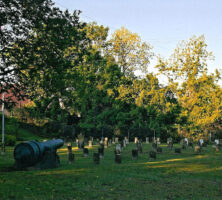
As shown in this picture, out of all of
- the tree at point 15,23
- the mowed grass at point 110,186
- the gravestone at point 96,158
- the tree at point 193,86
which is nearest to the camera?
the mowed grass at point 110,186

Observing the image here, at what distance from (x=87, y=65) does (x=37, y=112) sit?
9.91m

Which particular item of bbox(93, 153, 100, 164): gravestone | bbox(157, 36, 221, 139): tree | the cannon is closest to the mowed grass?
the cannon

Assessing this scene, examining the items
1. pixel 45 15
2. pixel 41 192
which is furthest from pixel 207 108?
pixel 41 192

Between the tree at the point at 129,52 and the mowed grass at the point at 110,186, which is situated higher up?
the tree at the point at 129,52

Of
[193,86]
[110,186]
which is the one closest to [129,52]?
[193,86]

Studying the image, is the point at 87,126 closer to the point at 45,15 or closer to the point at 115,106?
the point at 115,106

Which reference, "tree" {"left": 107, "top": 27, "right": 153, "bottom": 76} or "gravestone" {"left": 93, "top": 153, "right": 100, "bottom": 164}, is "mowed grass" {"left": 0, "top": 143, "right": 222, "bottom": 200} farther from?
"tree" {"left": 107, "top": 27, "right": 153, "bottom": 76}

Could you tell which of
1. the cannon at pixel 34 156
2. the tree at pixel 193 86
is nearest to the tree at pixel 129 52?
the tree at pixel 193 86

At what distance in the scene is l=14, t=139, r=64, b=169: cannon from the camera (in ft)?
49.8

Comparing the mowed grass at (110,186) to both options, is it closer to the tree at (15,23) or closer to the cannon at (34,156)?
the cannon at (34,156)

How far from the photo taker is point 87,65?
4519 cm

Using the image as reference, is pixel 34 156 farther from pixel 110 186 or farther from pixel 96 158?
pixel 110 186

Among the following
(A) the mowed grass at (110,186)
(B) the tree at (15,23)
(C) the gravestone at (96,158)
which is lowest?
(A) the mowed grass at (110,186)

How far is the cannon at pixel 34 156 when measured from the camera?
1517cm
